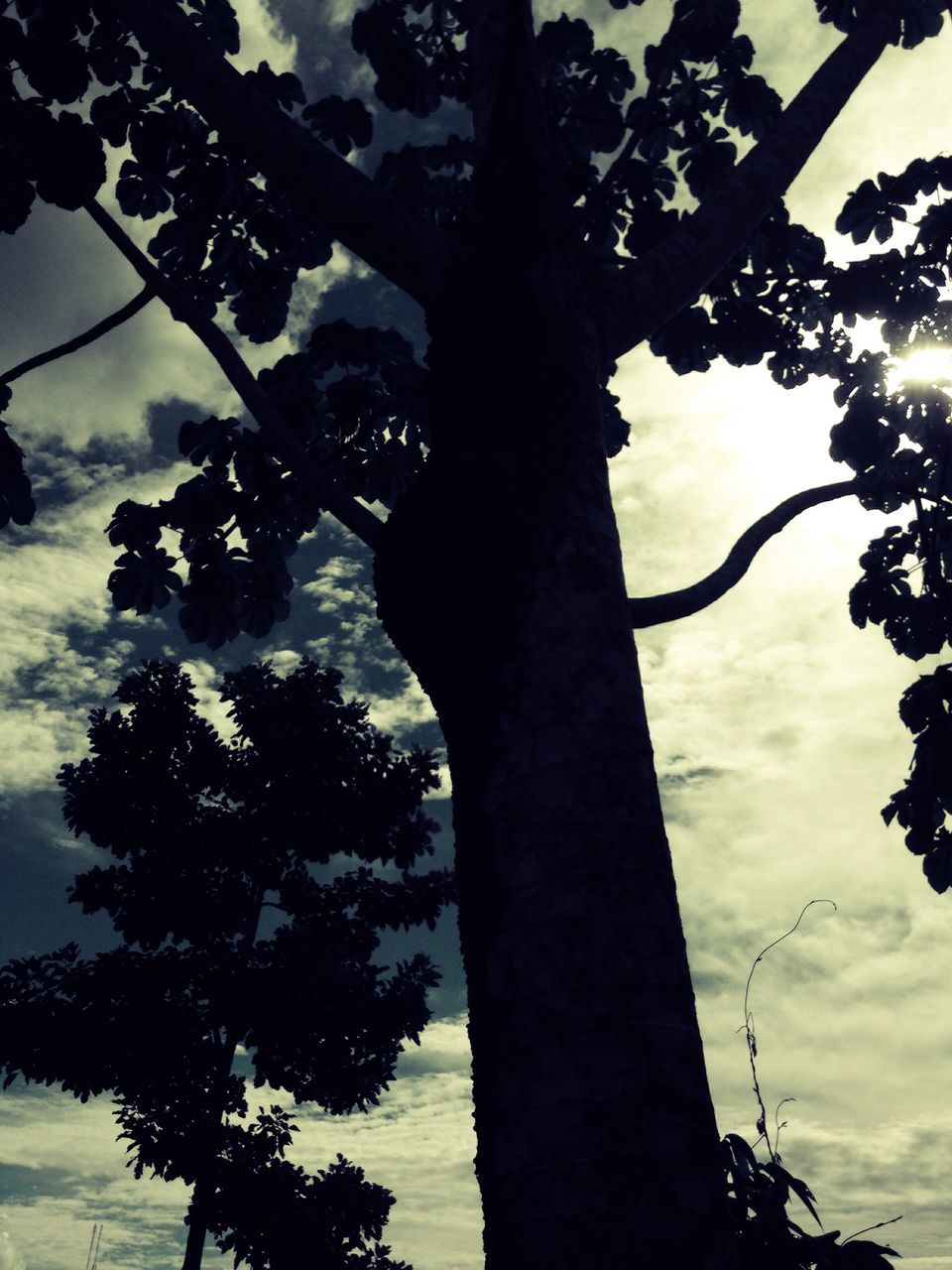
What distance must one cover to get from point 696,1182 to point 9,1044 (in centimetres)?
1502

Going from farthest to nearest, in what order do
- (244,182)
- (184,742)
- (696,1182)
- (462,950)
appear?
(184,742) → (244,182) → (462,950) → (696,1182)

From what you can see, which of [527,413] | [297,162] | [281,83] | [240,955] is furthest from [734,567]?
[240,955]

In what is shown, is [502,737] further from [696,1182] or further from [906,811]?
[906,811]

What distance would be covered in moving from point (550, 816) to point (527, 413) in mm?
1297

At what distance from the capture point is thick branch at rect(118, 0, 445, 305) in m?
3.88

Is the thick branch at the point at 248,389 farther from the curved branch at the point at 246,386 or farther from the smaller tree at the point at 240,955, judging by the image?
the smaller tree at the point at 240,955

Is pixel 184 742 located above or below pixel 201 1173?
above

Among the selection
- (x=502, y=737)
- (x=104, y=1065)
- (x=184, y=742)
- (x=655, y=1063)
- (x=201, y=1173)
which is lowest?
(x=655, y=1063)

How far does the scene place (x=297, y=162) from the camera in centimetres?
400

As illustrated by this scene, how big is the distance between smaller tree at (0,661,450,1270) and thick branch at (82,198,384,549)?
12.0 m

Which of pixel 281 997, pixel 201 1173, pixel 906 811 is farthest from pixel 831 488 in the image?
pixel 201 1173

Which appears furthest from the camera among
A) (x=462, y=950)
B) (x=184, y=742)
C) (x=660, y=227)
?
(x=184, y=742)

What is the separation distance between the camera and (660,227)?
6.82m

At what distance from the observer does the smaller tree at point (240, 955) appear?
553 inches
